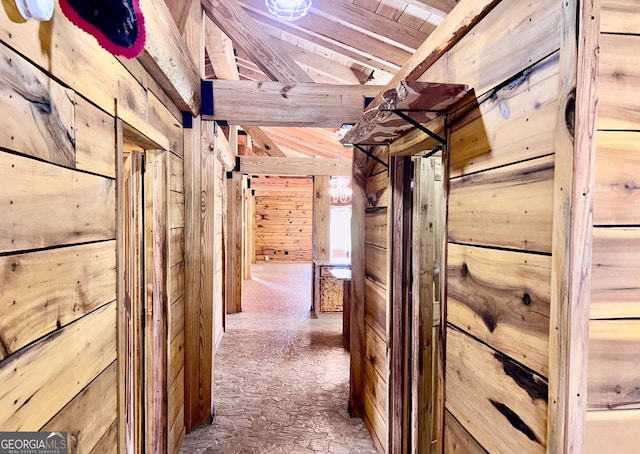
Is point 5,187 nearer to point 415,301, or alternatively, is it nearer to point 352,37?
point 415,301

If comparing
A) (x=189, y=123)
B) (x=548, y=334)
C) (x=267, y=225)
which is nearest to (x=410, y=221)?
(x=548, y=334)

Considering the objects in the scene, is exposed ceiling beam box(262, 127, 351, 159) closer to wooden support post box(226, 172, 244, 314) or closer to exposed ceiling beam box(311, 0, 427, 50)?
wooden support post box(226, 172, 244, 314)

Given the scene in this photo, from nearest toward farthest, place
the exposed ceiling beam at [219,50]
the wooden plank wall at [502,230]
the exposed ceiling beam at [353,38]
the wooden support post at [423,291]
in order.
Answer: the wooden plank wall at [502,230] → the wooden support post at [423,291] → the exposed ceiling beam at [353,38] → the exposed ceiling beam at [219,50]

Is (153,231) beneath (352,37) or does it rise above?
beneath

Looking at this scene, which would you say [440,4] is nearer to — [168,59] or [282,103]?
[282,103]

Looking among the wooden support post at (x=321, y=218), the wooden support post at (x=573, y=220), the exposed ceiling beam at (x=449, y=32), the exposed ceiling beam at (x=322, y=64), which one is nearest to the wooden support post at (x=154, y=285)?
the exposed ceiling beam at (x=449, y=32)

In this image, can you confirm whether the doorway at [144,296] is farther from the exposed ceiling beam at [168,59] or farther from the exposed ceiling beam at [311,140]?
the exposed ceiling beam at [311,140]

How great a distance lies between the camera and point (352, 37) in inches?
93.4

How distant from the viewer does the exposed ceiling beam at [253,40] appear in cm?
212

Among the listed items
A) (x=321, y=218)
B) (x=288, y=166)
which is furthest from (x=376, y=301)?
(x=321, y=218)

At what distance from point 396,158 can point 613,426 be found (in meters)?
1.36

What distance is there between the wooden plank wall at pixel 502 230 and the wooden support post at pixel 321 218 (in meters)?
3.94

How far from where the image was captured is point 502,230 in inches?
36.5

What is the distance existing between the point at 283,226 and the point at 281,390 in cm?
827
